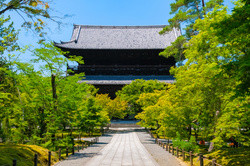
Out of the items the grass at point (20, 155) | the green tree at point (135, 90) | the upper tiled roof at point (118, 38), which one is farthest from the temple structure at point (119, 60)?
the grass at point (20, 155)

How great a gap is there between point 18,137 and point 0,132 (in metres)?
2.46

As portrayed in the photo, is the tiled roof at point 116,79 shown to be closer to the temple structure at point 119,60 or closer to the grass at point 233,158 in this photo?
the temple structure at point 119,60

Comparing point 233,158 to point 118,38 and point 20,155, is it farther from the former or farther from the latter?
point 118,38

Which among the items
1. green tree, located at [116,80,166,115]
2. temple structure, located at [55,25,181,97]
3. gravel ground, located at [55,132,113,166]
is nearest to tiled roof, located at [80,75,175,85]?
temple structure, located at [55,25,181,97]

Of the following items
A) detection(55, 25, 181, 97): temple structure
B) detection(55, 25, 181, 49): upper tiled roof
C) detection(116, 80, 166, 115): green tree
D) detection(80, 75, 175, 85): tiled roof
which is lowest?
detection(116, 80, 166, 115): green tree

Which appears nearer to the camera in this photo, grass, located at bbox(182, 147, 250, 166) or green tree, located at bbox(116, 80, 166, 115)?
grass, located at bbox(182, 147, 250, 166)

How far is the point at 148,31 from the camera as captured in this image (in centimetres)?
4944

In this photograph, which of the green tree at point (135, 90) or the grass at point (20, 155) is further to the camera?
the green tree at point (135, 90)

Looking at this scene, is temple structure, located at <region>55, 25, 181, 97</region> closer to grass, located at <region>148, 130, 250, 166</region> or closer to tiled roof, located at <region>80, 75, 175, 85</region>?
tiled roof, located at <region>80, 75, 175, 85</region>

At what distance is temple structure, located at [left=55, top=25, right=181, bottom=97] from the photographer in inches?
1566

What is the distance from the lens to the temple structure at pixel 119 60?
3978cm

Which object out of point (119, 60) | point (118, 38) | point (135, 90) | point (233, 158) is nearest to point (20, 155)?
point (233, 158)

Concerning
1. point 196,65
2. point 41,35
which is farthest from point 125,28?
point 41,35

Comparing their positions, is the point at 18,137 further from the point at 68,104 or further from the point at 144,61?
the point at 144,61
